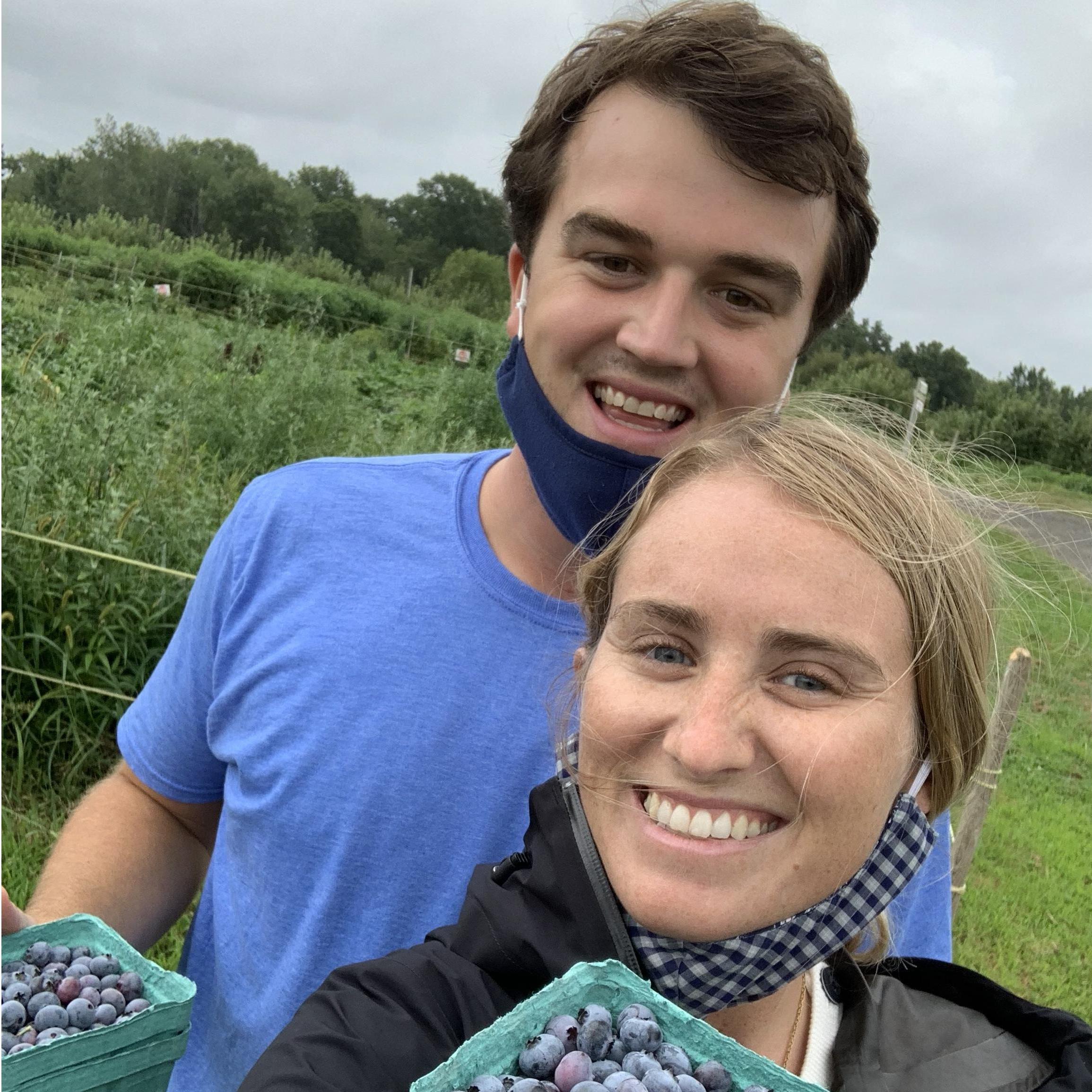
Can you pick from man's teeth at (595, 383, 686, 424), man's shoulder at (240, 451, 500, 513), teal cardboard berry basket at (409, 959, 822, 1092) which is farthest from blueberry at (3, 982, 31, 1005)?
man's teeth at (595, 383, 686, 424)

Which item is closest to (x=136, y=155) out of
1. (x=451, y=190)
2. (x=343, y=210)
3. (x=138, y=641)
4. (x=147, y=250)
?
(x=343, y=210)

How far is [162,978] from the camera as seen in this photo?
1.24 m

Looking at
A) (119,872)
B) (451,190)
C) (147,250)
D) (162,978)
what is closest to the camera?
(162,978)

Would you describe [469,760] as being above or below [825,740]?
below

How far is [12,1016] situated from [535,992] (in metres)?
0.56

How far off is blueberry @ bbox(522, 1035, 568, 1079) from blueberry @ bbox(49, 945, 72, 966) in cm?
72

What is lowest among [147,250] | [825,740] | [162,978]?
[162,978]

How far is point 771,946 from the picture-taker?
1057 mm

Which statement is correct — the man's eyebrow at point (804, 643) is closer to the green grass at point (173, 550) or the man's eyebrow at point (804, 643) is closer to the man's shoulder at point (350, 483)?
the green grass at point (173, 550)

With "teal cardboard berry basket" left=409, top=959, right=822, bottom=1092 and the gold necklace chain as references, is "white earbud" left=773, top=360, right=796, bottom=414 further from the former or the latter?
"teal cardboard berry basket" left=409, top=959, right=822, bottom=1092

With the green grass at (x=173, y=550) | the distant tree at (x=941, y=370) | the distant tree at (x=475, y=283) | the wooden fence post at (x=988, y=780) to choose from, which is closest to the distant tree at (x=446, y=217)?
the distant tree at (x=475, y=283)

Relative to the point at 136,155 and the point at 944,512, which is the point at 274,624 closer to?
the point at 944,512

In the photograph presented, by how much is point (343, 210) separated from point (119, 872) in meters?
43.8

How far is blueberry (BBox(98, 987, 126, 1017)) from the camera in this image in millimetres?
1175
